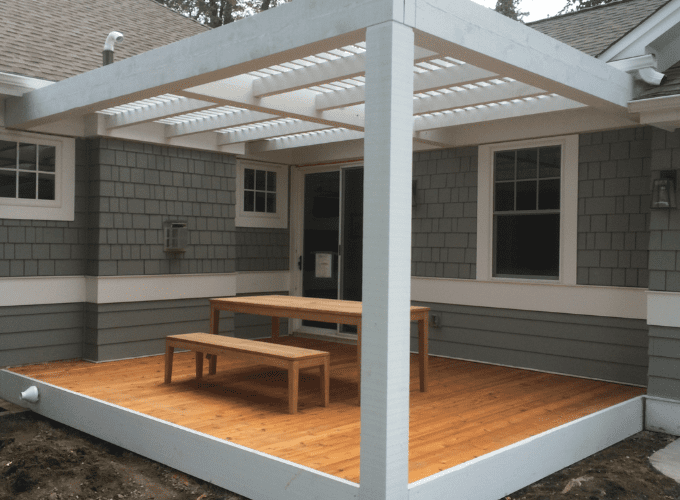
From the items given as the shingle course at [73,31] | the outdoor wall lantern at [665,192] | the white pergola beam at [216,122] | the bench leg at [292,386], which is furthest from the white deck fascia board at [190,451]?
the outdoor wall lantern at [665,192]

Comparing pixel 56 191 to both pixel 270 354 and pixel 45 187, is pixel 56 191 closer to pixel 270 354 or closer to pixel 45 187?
pixel 45 187

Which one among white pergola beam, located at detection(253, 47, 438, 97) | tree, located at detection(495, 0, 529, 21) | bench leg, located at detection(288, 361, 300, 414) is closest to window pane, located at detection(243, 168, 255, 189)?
white pergola beam, located at detection(253, 47, 438, 97)

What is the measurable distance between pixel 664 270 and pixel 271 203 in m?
5.14

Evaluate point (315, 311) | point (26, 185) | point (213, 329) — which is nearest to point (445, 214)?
point (315, 311)

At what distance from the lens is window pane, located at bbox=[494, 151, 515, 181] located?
268 inches

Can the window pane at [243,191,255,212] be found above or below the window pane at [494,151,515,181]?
below

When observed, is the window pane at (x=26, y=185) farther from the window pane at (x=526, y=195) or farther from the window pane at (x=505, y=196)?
the window pane at (x=526, y=195)

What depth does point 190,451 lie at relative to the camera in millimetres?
4180

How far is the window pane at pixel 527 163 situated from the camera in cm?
663

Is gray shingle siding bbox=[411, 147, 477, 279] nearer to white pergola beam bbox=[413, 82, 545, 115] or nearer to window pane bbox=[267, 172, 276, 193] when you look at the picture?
white pergola beam bbox=[413, 82, 545, 115]

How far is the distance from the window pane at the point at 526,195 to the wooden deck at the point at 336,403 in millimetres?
1668

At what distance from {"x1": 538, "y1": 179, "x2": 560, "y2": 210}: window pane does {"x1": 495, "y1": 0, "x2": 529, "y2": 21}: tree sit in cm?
1597

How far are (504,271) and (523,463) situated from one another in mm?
3178

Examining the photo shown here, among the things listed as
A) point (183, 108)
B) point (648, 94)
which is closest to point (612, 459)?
point (648, 94)
